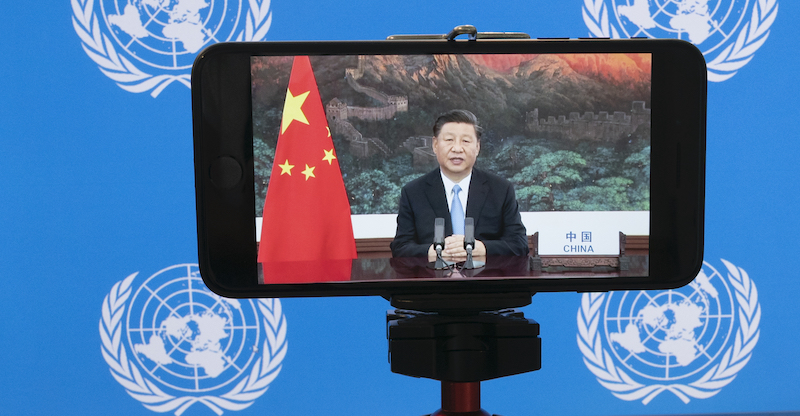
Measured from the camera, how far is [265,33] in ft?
2.83

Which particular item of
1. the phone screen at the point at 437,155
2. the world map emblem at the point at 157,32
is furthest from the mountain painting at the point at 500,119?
the world map emblem at the point at 157,32

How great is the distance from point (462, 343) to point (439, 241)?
98 mm

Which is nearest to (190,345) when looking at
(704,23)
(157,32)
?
(157,32)

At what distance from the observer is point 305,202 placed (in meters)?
0.51

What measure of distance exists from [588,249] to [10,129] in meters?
0.91

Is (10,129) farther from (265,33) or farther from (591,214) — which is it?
(591,214)

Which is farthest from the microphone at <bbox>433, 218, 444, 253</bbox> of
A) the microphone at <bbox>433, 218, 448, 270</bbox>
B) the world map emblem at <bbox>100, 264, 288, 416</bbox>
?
the world map emblem at <bbox>100, 264, 288, 416</bbox>

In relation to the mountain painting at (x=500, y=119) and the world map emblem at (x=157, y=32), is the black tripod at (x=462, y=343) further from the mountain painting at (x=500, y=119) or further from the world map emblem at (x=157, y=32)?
the world map emblem at (x=157, y=32)

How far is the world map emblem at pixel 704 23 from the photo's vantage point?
872 millimetres

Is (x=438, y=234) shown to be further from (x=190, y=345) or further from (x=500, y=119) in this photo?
(x=190, y=345)

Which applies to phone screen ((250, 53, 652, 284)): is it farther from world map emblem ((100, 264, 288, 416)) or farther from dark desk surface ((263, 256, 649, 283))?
world map emblem ((100, 264, 288, 416))

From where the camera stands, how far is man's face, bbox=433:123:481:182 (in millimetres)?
507

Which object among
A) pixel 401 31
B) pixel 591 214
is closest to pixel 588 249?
pixel 591 214

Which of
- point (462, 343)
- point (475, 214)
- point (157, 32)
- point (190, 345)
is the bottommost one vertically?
point (190, 345)
